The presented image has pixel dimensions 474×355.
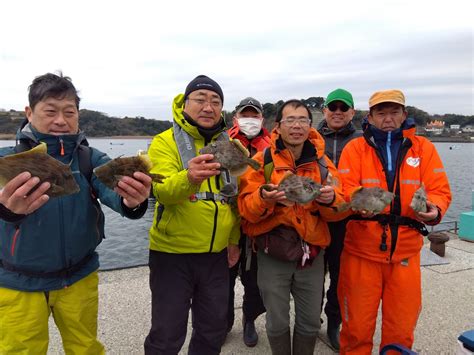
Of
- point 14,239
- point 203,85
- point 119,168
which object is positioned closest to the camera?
point 119,168

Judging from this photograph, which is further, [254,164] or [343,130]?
[343,130]

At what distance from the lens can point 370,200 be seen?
130 inches

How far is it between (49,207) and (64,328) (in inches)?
43.9

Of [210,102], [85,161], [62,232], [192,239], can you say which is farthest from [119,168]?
[210,102]

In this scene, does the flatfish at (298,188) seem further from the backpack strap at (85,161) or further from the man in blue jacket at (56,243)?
the backpack strap at (85,161)

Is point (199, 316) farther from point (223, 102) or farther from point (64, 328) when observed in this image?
point (223, 102)

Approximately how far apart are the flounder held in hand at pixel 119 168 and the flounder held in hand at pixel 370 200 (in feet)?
6.44

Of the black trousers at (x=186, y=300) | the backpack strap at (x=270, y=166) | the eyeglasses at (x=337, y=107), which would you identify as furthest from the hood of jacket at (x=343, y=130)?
the black trousers at (x=186, y=300)

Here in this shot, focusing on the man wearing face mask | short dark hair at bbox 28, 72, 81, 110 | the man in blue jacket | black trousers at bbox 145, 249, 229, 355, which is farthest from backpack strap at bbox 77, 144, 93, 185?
the man wearing face mask

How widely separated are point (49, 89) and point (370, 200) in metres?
3.10

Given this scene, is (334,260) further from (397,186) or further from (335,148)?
(335,148)

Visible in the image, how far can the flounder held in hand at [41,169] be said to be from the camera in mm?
2252

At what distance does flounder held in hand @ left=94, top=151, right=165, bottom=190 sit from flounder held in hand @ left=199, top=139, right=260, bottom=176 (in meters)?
0.69

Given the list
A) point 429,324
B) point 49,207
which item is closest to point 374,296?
point 429,324
